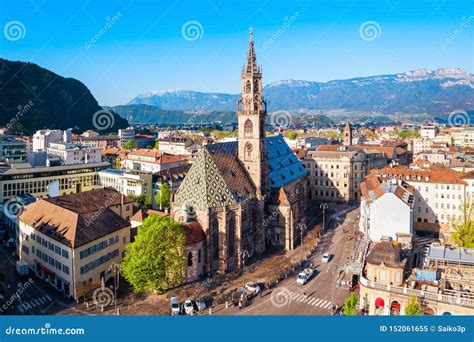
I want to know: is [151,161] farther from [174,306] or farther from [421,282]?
[421,282]

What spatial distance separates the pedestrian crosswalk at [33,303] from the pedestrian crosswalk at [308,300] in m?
26.0

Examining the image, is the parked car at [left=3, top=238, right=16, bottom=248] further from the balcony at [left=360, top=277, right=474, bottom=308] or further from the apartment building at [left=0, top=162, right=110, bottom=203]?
the balcony at [left=360, top=277, right=474, bottom=308]

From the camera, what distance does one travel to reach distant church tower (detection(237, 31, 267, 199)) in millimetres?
64688

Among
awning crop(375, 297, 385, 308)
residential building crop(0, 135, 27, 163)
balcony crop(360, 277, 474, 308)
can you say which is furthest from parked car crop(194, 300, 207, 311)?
residential building crop(0, 135, 27, 163)

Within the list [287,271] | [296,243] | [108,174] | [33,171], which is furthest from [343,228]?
[33,171]

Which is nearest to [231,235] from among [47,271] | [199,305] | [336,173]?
[199,305]

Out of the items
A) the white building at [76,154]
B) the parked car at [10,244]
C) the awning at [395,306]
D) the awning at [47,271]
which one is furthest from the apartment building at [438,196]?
the white building at [76,154]

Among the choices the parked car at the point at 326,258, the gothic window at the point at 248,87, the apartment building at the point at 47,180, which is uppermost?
the gothic window at the point at 248,87

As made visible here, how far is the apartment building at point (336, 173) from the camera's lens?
98125mm

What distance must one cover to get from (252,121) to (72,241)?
102 feet

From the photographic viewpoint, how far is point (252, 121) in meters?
65.4

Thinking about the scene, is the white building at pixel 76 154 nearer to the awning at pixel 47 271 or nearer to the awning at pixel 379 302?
the awning at pixel 47 271

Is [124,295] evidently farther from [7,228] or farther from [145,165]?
[145,165]

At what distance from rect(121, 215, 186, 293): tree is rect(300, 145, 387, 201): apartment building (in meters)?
56.8
